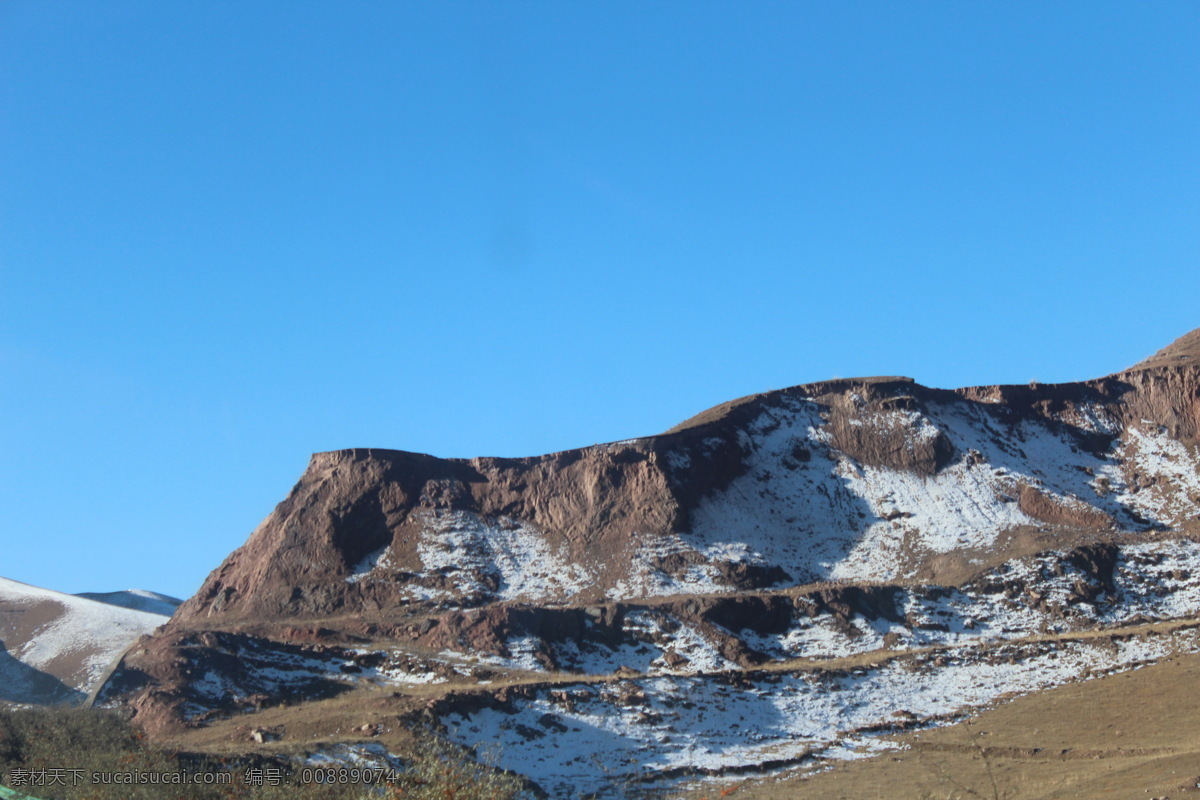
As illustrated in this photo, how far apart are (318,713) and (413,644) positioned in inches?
573

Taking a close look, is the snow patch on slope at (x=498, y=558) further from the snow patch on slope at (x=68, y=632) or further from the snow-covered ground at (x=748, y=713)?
the snow patch on slope at (x=68, y=632)

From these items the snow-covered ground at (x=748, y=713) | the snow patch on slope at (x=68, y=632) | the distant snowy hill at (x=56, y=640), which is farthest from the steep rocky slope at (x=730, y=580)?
the distant snowy hill at (x=56, y=640)

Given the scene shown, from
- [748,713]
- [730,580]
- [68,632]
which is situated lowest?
[748,713]

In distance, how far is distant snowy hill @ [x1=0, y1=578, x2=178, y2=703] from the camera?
205 ft

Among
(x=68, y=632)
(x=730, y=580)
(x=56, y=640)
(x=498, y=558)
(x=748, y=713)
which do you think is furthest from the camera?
(x=498, y=558)

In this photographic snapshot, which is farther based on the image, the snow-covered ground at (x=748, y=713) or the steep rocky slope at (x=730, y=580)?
the steep rocky slope at (x=730, y=580)

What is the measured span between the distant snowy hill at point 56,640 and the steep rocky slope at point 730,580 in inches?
222

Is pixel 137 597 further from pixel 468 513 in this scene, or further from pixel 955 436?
pixel 955 436

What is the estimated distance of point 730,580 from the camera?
67.9 metres

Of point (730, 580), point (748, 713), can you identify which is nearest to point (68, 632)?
point (730, 580)

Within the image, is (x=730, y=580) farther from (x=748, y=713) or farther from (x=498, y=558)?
(x=748, y=713)

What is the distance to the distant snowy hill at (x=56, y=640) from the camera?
6234cm

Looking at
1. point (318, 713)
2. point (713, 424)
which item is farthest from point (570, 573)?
point (318, 713)

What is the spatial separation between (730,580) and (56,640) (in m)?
47.2
